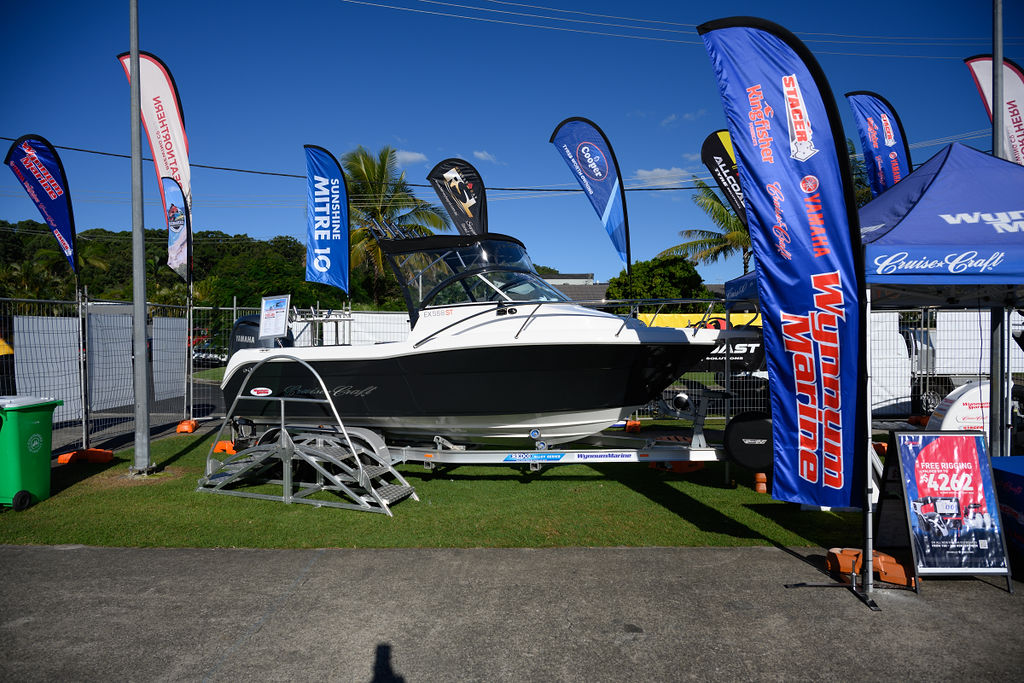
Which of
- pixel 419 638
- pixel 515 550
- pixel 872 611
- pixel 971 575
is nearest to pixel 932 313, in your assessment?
pixel 971 575

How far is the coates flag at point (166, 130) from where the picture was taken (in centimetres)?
931

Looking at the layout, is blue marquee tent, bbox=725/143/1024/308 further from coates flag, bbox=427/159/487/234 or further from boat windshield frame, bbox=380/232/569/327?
coates flag, bbox=427/159/487/234

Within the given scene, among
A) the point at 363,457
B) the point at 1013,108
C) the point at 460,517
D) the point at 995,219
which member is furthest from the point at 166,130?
the point at 1013,108

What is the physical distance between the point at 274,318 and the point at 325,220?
345cm

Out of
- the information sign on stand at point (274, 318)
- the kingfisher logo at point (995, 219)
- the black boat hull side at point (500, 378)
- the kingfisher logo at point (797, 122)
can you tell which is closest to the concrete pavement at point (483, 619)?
the black boat hull side at point (500, 378)

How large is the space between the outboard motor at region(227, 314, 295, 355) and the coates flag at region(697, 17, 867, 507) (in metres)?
6.03

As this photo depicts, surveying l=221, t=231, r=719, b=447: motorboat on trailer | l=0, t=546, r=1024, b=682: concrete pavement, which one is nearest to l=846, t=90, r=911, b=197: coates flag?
l=221, t=231, r=719, b=447: motorboat on trailer

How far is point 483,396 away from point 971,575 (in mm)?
4044

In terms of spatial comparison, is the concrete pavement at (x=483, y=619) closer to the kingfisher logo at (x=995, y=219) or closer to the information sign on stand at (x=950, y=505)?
the information sign on stand at (x=950, y=505)

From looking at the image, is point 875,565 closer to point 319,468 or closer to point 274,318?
point 319,468

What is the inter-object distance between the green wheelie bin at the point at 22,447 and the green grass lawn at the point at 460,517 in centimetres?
19

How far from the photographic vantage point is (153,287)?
30859 mm

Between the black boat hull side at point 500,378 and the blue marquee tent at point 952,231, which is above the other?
the blue marquee tent at point 952,231

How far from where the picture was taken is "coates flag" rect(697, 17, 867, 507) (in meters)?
3.67
